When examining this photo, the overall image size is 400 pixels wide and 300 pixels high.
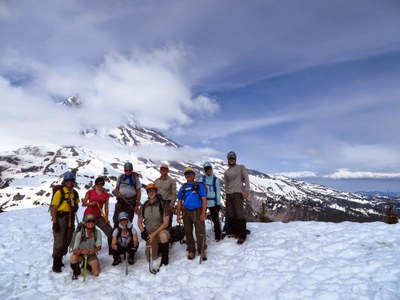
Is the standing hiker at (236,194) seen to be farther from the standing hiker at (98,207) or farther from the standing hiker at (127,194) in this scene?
the standing hiker at (98,207)

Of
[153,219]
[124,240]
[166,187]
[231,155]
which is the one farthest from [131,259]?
[231,155]

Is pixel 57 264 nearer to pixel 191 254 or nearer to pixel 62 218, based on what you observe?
pixel 62 218

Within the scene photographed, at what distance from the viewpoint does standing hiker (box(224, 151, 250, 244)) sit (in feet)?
39.3

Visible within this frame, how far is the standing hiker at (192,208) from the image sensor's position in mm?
11148

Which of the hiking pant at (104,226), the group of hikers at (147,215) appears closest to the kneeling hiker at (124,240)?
the group of hikers at (147,215)

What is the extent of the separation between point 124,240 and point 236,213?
4.52m

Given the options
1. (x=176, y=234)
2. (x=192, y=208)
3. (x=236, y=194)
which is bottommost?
(x=176, y=234)

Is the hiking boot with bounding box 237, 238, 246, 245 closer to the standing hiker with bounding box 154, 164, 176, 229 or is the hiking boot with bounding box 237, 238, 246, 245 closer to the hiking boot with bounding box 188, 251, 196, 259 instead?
the hiking boot with bounding box 188, 251, 196, 259

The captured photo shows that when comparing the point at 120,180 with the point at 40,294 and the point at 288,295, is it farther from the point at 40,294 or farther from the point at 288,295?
the point at 288,295

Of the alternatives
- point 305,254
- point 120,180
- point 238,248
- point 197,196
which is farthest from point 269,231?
point 120,180

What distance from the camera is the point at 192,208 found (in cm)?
1134

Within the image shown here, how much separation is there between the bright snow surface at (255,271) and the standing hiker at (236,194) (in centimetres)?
68

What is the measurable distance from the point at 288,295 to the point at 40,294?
24.1ft

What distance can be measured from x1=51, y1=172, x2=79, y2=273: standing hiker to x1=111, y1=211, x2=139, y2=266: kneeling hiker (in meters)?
1.77
